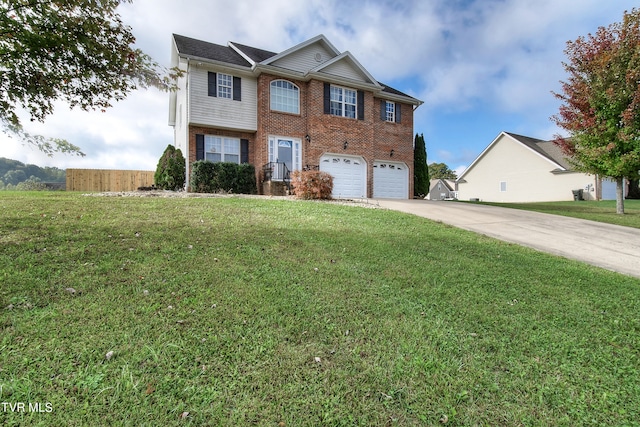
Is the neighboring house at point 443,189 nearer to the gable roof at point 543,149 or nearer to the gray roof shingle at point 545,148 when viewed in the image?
the gable roof at point 543,149

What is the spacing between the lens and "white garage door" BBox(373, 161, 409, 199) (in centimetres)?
1655

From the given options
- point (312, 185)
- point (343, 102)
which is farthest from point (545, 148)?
point (312, 185)

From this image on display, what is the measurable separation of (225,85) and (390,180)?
9.54 meters

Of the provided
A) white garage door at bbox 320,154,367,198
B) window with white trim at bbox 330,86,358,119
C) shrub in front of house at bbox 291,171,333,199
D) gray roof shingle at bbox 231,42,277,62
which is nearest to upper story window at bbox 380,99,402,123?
window with white trim at bbox 330,86,358,119

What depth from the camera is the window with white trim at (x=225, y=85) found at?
13805 millimetres

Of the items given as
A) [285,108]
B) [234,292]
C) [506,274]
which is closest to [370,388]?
[234,292]

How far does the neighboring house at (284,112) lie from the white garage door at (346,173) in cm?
5

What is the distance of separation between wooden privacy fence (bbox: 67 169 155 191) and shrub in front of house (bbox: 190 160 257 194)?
9.62 m

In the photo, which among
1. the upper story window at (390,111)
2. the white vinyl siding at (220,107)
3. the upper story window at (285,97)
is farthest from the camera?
the upper story window at (390,111)

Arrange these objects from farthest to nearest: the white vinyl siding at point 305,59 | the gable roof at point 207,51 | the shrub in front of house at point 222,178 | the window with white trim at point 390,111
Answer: the window with white trim at point 390,111, the white vinyl siding at point 305,59, the gable roof at point 207,51, the shrub in front of house at point 222,178

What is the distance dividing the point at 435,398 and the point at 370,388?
43cm

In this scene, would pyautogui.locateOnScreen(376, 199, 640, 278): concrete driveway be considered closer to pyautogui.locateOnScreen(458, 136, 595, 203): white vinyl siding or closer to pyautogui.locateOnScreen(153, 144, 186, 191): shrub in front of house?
pyautogui.locateOnScreen(153, 144, 186, 191): shrub in front of house

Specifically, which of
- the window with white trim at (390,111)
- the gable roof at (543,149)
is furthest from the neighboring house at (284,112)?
the gable roof at (543,149)

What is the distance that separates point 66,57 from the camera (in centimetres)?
453
